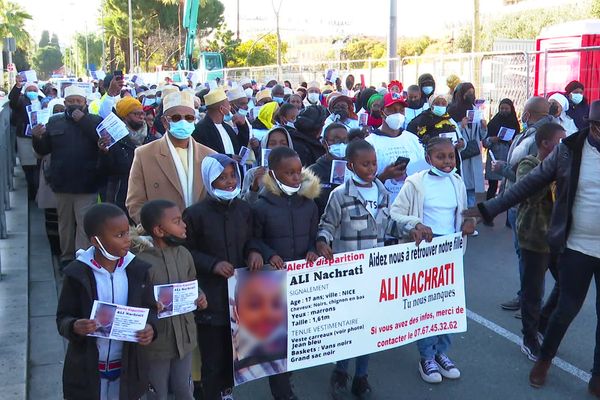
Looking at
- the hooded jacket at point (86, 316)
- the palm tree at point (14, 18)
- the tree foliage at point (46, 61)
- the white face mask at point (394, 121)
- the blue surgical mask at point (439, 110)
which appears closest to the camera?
the hooded jacket at point (86, 316)

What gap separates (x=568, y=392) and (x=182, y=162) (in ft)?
9.81

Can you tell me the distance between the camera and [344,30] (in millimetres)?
105250

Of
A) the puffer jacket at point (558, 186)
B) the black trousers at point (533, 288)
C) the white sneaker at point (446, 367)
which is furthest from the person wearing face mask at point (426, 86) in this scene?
the white sneaker at point (446, 367)

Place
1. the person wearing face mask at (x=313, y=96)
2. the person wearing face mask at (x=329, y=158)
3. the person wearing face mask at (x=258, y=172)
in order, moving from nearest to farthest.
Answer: the person wearing face mask at (x=258, y=172), the person wearing face mask at (x=329, y=158), the person wearing face mask at (x=313, y=96)

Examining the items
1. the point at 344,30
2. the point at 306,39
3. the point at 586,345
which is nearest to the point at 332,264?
the point at 586,345

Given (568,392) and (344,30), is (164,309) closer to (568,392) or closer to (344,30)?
(568,392)

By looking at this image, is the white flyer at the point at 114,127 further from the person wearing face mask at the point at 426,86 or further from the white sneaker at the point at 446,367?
the person wearing face mask at the point at 426,86

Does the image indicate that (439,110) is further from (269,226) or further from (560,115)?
(269,226)

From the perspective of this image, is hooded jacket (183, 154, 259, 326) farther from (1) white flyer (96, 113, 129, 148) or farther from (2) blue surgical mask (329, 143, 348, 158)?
(1) white flyer (96, 113, 129, 148)

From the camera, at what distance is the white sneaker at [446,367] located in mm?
4875

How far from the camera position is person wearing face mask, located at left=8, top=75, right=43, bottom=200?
33.8 ft

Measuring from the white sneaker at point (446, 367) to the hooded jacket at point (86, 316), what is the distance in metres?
2.36

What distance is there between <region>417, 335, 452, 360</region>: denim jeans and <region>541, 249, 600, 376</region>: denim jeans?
2.31ft

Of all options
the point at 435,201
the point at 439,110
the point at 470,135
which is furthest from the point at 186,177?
the point at 470,135
